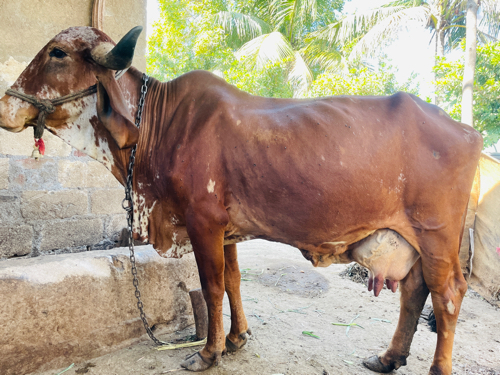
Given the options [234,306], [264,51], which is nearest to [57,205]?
[234,306]

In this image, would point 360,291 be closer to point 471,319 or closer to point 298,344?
point 471,319

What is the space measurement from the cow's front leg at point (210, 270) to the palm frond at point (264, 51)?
13806mm

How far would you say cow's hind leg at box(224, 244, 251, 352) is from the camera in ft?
9.06

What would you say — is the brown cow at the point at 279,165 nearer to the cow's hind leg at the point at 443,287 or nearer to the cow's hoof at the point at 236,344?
the cow's hind leg at the point at 443,287

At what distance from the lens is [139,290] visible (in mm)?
2783

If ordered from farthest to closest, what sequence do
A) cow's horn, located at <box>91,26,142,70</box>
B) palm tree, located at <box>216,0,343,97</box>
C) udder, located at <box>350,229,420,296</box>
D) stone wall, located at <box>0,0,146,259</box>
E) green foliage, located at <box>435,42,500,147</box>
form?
palm tree, located at <box>216,0,343,97</box> < green foliage, located at <box>435,42,500,147</box> < stone wall, located at <box>0,0,146,259</box> < udder, located at <box>350,229,420,296</box> < cow's horn, located at <box>91,26,142,70</box>

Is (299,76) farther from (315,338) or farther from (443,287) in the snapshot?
(443,287)

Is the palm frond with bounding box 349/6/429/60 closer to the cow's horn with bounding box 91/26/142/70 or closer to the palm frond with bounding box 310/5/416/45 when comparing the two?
the palm frond with bounding box 310/5/416/45

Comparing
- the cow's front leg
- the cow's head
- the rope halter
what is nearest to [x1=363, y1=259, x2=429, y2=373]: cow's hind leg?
the cow's front leg

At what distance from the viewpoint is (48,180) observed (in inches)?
136

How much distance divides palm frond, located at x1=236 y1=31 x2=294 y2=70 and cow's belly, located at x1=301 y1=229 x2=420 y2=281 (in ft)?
44.7

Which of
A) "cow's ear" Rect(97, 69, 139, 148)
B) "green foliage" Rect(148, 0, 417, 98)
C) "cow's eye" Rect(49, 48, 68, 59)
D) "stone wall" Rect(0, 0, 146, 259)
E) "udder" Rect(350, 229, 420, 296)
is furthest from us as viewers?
"green foliage" Rect(148, 0, 417, 98)

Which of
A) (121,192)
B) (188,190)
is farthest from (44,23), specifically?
(188,190)

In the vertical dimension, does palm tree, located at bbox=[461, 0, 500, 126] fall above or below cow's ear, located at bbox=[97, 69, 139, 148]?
above
